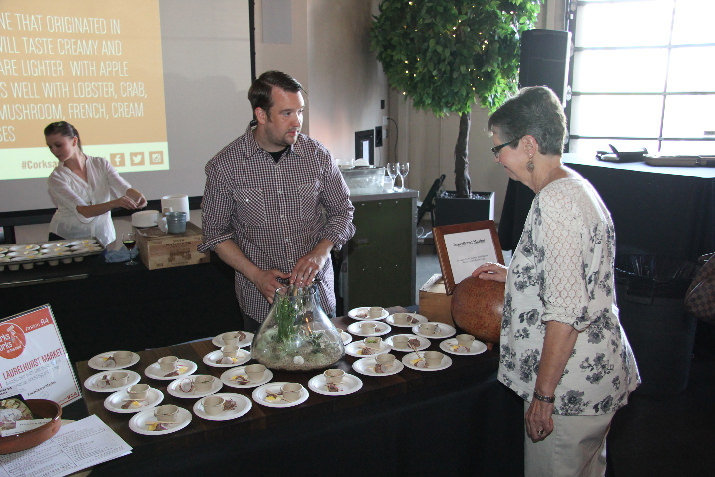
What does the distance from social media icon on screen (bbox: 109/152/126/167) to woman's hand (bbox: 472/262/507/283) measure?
2966 mm

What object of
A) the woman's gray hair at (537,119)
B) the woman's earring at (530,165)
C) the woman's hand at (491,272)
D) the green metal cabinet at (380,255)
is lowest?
the green metal cabinet at (380,255)

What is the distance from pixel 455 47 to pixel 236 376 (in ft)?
13.2

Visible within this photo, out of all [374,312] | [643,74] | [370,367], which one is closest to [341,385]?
[370,367]

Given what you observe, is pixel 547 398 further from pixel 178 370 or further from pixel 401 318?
pixel 178 370

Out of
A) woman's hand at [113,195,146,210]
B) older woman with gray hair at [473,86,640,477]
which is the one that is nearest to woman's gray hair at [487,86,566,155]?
older woman with gray hair at [473,86,640,477]

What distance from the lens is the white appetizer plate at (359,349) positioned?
1840 millimetres

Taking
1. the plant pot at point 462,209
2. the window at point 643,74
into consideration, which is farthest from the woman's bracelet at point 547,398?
the window at point 643,74

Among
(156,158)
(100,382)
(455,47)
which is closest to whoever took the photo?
(100,382)

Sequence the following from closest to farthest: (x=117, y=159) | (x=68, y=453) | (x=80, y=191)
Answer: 1. (x=68, y=453)
2. (x=80, y=191)
3. (x=117, y=159)

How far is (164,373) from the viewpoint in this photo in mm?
1709

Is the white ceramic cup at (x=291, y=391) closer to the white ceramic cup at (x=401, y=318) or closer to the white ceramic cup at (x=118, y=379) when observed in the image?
the white ceramic cup at (x=118, y=379)

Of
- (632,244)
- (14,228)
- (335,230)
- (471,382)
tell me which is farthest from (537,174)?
(14,228)

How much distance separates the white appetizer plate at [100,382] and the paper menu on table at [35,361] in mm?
36

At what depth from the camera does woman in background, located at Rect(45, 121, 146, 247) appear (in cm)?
337
